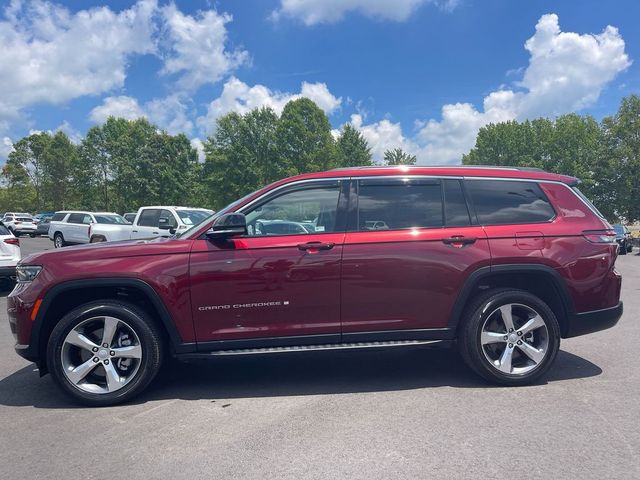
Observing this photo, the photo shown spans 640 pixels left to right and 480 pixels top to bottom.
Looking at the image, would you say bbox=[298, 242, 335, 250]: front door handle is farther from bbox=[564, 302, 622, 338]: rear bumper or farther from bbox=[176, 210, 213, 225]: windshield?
bbox=[176, 210, 213, 225]: windshield

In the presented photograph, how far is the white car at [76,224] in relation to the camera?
74.5 feet

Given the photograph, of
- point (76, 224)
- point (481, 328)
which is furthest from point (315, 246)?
point (76, 224)

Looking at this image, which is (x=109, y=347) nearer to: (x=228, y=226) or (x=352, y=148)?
(x=228, y=226)

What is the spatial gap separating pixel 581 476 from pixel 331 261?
7.57 ft

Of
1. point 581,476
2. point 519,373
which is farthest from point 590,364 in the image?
point 581,476

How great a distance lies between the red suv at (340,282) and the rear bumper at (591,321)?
1 cm

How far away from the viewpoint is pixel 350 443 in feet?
10.7

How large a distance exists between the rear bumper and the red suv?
0.01 m

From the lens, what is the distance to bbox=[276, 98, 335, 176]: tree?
45.7 meters

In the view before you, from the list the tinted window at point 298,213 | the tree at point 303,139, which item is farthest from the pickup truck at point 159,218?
the tree at point 303,139

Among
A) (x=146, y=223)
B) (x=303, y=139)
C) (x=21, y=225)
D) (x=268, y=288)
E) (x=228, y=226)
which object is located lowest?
(x=21, y=225)

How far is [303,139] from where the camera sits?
151ft

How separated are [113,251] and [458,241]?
120 inches

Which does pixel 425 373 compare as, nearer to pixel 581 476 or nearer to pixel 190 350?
pixel 581 476
